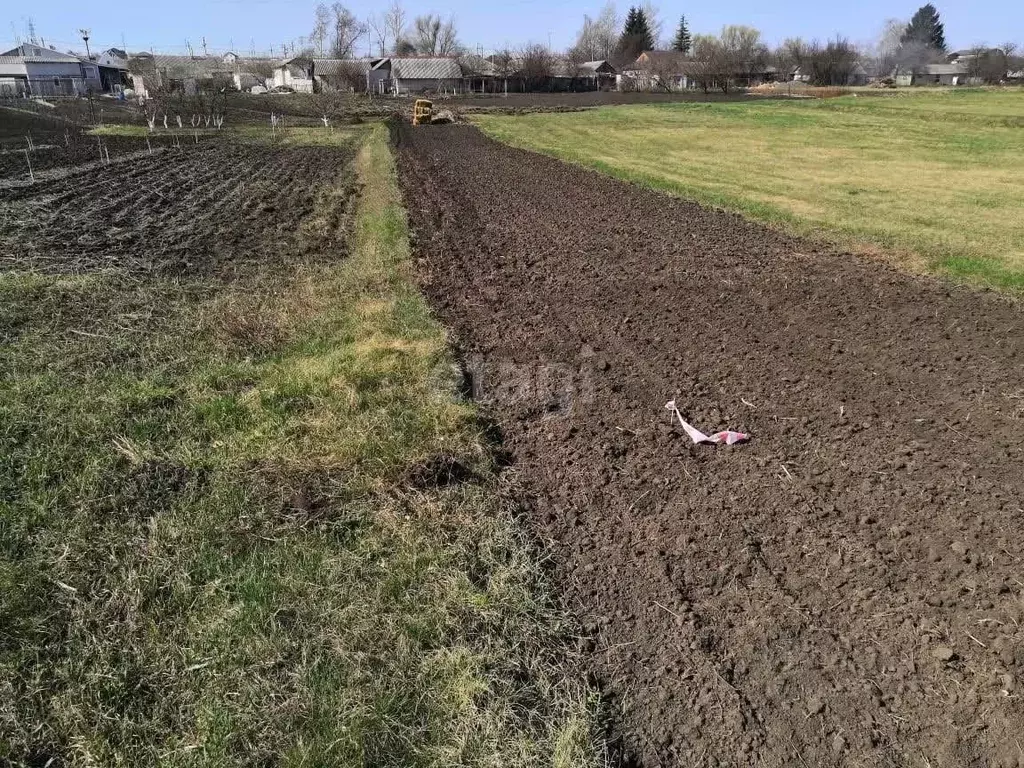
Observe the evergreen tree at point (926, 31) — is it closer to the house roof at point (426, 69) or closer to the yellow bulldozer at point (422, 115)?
the house roof at point (426, 69)

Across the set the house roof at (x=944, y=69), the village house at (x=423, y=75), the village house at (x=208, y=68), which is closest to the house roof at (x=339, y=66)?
the village house at (x=423, y=75)

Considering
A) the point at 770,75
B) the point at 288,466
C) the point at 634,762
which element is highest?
the point at 770,75

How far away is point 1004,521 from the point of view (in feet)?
12.6

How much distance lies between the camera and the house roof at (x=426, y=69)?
265 ft

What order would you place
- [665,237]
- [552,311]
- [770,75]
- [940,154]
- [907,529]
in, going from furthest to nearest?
[770,75] < [940,154] < [665,237] < [552,311] < [907,529]

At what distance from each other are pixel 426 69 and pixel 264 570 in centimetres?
8676

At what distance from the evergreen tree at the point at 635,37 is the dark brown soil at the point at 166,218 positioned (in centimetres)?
10553

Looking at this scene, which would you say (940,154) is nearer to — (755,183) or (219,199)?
(755,183)

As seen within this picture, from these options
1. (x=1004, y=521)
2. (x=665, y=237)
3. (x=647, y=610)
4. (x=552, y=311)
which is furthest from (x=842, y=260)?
(x=647, y=610)

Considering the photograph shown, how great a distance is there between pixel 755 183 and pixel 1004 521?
14768mm

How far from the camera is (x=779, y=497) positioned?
4.15 m

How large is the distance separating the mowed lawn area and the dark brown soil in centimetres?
829

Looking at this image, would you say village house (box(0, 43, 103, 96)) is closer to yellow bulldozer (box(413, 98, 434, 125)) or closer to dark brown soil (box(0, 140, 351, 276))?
yellow bulldozer (box(413, 98, 434, 125))

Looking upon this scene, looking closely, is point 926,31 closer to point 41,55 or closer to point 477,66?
point 477,66
